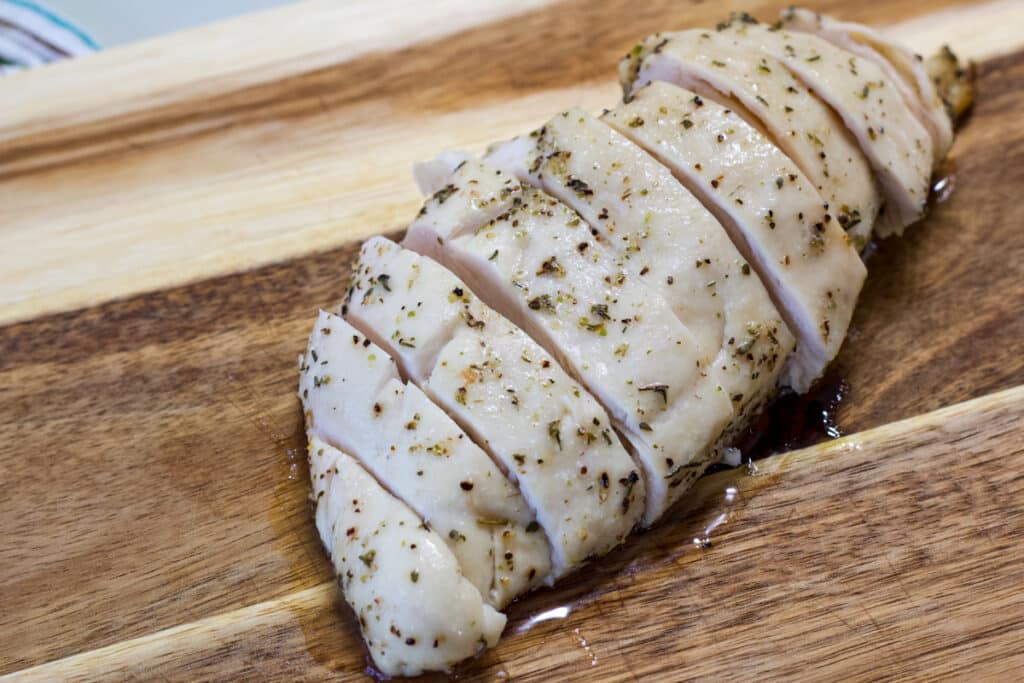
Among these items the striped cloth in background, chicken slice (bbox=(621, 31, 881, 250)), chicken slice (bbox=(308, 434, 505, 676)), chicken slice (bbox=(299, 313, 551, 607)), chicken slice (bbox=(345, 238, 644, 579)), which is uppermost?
chicken slice (bbox=(621, 31, 881, 250))

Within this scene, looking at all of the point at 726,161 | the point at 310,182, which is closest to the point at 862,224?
the point at 726,161

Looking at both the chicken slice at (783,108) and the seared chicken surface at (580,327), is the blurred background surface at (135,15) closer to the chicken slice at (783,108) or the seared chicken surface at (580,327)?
the seared chicken surface at (580,327)

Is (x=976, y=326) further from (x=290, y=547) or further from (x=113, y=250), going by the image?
(x=113, y=250)

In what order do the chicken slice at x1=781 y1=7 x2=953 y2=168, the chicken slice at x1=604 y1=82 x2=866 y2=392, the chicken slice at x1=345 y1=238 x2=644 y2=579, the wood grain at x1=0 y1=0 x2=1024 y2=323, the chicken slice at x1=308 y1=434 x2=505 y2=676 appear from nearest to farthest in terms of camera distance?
Answer: the chicken slice at x1=308 y1=434 x2=505 y2=676 < the chicken slice at x1=345 y1=238 x2=644 y2=579 < the chicken slice at x1=604 y1=82 x2=866 y2=392 < the chicken slice at x1=781 y1=7 x2=953 y2=168 < the wood grain at x1=0 y1=0 x2=1024 y2=323

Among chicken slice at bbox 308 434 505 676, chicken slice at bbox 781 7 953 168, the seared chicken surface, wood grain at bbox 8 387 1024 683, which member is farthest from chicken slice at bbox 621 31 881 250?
chicken slice at bbox 308 434 505 676

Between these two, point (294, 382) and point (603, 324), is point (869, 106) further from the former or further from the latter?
point (294, 382)

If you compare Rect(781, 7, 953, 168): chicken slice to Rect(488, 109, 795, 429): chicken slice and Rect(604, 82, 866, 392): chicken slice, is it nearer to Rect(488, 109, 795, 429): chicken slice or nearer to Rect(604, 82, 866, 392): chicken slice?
Rect(604, 82, 866, 392): chicken slice

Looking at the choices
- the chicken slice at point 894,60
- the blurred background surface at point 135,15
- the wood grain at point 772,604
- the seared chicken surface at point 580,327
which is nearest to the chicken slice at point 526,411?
the seared chicken surface at point 580,327
